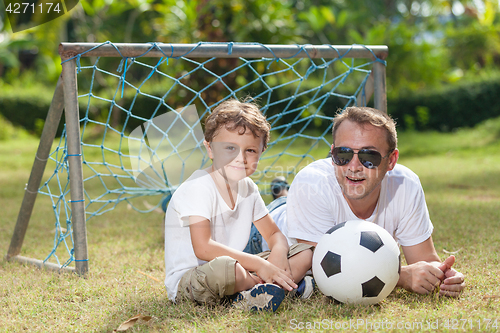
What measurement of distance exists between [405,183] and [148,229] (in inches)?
88.2

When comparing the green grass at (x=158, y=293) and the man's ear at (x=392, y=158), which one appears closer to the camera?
the green grass at (x=158, y=293)

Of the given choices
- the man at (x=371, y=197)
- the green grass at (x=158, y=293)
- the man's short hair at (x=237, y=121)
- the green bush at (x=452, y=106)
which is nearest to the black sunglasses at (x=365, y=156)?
the man at (x=371, y=197)

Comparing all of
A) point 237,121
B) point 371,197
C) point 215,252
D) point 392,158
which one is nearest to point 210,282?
point 215,252

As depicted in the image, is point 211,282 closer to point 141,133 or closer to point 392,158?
point 392,158

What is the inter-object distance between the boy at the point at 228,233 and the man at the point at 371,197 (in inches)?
7.3

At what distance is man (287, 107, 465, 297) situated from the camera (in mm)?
2133

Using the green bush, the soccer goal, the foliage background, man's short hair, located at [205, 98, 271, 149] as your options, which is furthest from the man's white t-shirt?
the green bush

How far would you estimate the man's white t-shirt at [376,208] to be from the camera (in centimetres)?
228

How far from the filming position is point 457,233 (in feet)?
11.0

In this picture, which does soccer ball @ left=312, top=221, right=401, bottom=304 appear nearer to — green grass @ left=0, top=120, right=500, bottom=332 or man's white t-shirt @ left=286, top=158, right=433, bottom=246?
green grass @ left=0, top=120, right=500, bottom=332

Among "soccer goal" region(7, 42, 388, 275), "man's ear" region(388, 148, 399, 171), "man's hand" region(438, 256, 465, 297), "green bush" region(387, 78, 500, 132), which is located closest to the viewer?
"man's hand" region(438, 256, 465, 297)

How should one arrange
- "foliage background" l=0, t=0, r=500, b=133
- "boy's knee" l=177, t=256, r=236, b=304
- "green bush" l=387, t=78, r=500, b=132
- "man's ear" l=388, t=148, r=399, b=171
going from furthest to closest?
"green bush" l=387, t=78, r=500, b=132, "foliage background" l=0, t=0, r=500, b=133, "man's ear" l=388, t=148, r=399, b=171, "boy's knee" l=177, t=256, r=236, b=304

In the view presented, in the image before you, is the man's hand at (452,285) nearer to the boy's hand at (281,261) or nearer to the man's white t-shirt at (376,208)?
the man's white t-shirt at (376,208)

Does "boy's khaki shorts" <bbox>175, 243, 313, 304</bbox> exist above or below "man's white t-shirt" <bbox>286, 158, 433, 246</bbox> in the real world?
below
